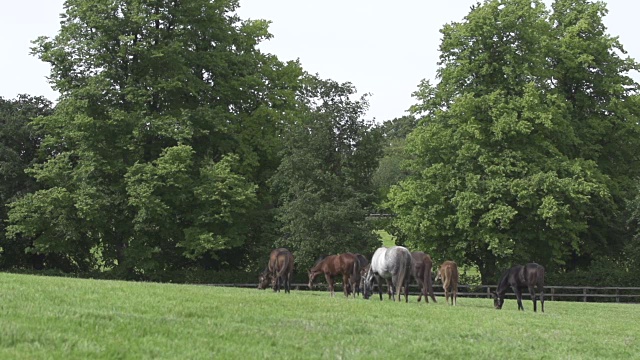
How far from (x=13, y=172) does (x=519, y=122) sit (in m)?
28.5

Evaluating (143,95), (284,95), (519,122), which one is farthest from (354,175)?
(143,95)

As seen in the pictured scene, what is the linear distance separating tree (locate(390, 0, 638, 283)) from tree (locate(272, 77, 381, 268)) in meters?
2.94

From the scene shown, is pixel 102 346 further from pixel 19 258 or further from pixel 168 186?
pixel 19 258

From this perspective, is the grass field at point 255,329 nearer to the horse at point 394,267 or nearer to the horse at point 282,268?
the horse at point 394,267

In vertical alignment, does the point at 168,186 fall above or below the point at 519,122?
below

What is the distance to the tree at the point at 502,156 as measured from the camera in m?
40.9

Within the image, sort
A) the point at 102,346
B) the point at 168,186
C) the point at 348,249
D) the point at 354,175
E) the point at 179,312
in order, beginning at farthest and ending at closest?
the point at 354,175 → the point at 348,249 → the point at 168,186 → the point at 179,312 → the point at 102,346

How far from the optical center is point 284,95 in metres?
49.7

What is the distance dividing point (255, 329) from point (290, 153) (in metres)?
34.0

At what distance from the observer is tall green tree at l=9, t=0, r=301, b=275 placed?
39.7 meters

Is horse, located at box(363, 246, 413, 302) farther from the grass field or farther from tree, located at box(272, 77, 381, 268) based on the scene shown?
tree, located at box(272, 77, 381, 268)

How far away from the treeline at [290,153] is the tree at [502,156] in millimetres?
129

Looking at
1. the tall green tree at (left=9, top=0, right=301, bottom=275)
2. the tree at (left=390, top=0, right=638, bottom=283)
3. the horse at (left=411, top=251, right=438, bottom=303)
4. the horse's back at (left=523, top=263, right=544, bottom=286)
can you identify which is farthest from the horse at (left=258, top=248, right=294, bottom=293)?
the tree at (left=390, top=0, right=638, bottom=283)

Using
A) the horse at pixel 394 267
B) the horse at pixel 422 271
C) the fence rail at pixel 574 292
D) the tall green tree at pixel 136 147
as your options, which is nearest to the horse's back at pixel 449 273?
the horse at pixel 422 271
